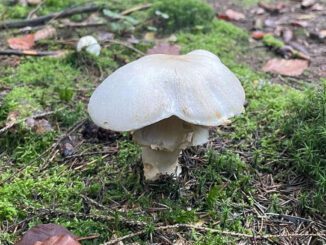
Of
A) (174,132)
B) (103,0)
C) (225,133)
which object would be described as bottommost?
(103,0)

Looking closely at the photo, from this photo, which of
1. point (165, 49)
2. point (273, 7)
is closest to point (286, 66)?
point (165, 49)

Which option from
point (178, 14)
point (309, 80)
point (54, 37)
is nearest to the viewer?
point (309, 80)

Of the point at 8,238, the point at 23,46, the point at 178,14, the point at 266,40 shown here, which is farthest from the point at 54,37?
the point at 8,238

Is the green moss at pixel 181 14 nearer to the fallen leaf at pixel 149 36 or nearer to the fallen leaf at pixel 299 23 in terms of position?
the fallen leaf at pixel 149 36

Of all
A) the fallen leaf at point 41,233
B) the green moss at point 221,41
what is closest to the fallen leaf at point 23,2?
the green moss at point 221,41

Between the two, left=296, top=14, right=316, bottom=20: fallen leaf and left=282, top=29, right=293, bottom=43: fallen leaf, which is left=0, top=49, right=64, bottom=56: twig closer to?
left=282, top=29, right=293, bottom=43: fallen leaf

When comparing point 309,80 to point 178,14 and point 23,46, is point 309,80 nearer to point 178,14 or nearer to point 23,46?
point 178,14

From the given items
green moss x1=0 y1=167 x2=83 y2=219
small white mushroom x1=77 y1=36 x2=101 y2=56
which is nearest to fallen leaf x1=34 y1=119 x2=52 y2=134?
green moss x1=0 y1=167 x2=83 y2=219
